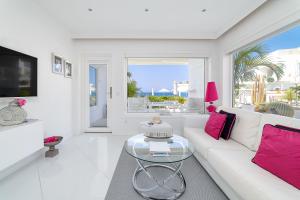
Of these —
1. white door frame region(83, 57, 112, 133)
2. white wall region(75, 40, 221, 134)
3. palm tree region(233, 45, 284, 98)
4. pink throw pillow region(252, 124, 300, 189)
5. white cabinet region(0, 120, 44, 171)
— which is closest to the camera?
pink throw pillow region(252, 124, 300, 189)

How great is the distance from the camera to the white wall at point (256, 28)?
2264 millimetres

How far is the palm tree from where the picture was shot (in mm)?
2916

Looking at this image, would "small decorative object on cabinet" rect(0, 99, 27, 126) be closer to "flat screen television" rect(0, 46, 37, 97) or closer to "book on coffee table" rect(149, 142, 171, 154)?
"flat screen television" rect(0, 46, 37, 97)

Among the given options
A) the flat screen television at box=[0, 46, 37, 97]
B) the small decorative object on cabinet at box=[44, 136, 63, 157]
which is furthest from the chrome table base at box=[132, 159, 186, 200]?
the flat screen television at box=[0, 46, 37, 97]

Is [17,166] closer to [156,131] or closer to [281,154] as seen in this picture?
[156,131]

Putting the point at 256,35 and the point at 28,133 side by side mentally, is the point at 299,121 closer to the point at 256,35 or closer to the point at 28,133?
the point at 256,35

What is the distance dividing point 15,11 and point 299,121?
12.2 feet

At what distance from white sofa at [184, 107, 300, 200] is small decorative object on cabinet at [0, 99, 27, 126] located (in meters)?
2.40

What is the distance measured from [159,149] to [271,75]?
2.44 metres

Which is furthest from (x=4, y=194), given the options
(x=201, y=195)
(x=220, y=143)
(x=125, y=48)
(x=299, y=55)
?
(x=299, y=55)

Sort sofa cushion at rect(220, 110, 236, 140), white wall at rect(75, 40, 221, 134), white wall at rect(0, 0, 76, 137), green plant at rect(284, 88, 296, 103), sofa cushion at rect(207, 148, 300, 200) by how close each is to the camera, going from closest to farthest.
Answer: sofa cushion at rect(207, 148, 300, 200) → white wall at rect(0, 0, 76, 137) → sofa cushion at rect(220, 110, 236, 140) → green plant at rect(284, 88, 296, 103) → white wall at rect(75, 40, 221, 134)

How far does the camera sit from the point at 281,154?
1.37 meters

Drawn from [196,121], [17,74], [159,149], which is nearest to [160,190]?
[159,149]

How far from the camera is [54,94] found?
3273 mm
